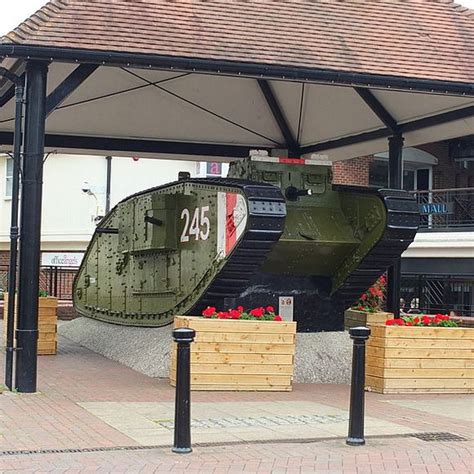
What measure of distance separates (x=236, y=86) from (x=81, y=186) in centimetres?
1704

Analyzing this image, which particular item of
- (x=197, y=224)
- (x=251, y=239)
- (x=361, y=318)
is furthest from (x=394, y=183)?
(x=251, y=239)

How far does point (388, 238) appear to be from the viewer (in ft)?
41.4

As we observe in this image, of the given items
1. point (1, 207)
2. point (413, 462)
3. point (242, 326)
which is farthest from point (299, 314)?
point (1, 207)

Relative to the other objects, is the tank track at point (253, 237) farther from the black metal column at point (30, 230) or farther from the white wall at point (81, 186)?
the white wall at point (81, 186)

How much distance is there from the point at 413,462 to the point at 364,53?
21.0ft

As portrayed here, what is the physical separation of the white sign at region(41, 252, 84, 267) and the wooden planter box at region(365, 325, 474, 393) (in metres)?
18.9

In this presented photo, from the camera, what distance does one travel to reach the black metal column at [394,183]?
15430 millimetres

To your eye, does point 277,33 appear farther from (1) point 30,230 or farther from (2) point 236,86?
(2) point 236,86

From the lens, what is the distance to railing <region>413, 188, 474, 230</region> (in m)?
25.6

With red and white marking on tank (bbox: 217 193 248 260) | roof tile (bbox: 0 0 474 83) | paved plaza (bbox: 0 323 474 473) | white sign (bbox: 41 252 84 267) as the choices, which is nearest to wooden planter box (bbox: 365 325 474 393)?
paved plaza (bbox: 0 323 474 473)

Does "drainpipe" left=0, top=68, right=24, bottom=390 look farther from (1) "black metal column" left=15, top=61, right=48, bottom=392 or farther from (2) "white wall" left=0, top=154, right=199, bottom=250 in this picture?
(2) "white wall" left=0, top=154, right=199, bottom=250

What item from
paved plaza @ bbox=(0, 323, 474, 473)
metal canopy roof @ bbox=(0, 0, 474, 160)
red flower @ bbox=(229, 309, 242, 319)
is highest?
metal canopy roof @ bbox=(0, 0, 474, 160)

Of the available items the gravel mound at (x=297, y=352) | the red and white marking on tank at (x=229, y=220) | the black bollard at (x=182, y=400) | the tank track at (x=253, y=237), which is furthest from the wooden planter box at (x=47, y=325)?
the black bollard at (x=182, y=400)

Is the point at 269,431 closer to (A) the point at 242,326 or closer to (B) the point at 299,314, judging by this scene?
(A) the point at 242,326
